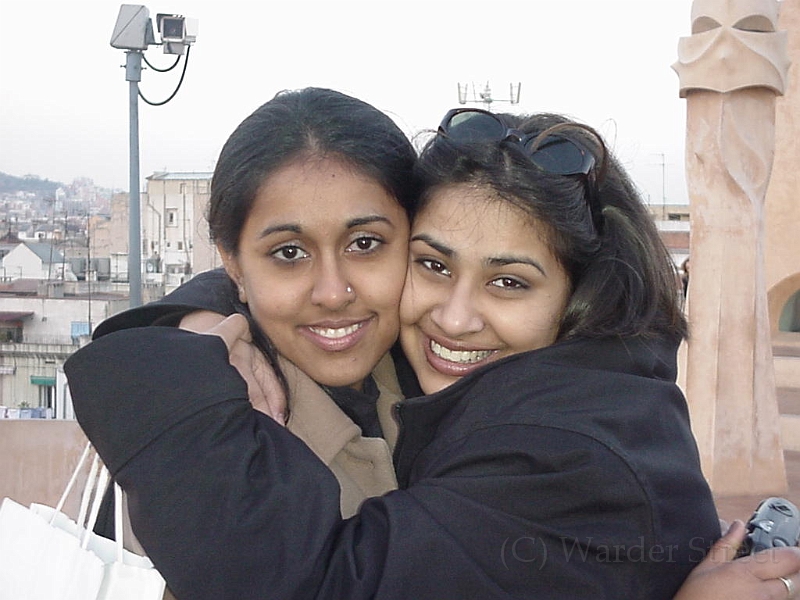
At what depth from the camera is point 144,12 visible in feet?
22.2

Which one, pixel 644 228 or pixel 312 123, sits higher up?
pixel 312 123

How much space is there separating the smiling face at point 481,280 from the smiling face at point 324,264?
2.8 inches

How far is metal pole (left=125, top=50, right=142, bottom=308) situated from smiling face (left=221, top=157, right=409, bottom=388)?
4.95 metres

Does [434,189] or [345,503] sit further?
[434,189]

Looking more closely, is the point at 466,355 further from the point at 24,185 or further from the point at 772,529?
the point at 24,185

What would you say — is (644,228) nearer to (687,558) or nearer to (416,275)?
(416,275)

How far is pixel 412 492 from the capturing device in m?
1.43

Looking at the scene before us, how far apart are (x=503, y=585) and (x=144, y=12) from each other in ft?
20.6

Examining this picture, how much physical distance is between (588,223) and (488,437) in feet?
1.75

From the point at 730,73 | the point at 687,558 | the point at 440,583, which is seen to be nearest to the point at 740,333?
the point at 730,73

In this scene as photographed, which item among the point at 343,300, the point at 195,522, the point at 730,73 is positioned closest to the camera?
the point at 195,522

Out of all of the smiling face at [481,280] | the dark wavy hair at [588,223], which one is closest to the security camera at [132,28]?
the dark wavy hair at [588,223]

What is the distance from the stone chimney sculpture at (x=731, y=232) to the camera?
608 centimetres

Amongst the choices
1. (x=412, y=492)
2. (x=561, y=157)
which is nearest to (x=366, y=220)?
(x=561, y=157)
